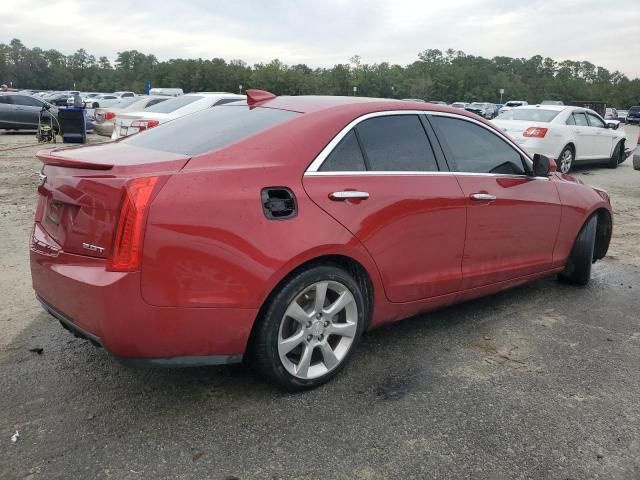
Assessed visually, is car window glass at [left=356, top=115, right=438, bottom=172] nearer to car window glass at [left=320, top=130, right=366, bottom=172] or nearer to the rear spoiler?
car window glass at [left=320, top=130, right=366, bottom=172]

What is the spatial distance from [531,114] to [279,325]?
1104 centimetres

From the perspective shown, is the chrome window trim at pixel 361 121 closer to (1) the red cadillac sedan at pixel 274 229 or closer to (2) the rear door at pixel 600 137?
(1) the red cadillac sedan at pixel 274 229

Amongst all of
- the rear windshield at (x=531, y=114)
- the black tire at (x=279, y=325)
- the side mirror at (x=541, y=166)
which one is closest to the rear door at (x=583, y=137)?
the rear windshield at (x=531, y=114)

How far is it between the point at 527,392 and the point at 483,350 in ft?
1.86

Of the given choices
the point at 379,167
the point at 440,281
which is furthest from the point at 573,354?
the point at 379,167

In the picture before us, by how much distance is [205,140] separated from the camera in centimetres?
307

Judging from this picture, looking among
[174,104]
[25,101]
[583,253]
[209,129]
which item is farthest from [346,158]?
[25,101]

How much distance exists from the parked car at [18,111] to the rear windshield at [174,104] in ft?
38.7

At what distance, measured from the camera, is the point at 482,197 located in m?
3.75

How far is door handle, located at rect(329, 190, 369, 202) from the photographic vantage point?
9.67 ft

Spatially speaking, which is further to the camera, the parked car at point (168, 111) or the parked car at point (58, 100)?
the parked car at point (58, 100)

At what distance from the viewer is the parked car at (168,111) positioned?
10.3 meters

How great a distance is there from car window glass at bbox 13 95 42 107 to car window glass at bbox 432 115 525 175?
69.1ft

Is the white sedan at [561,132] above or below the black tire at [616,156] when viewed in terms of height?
above
